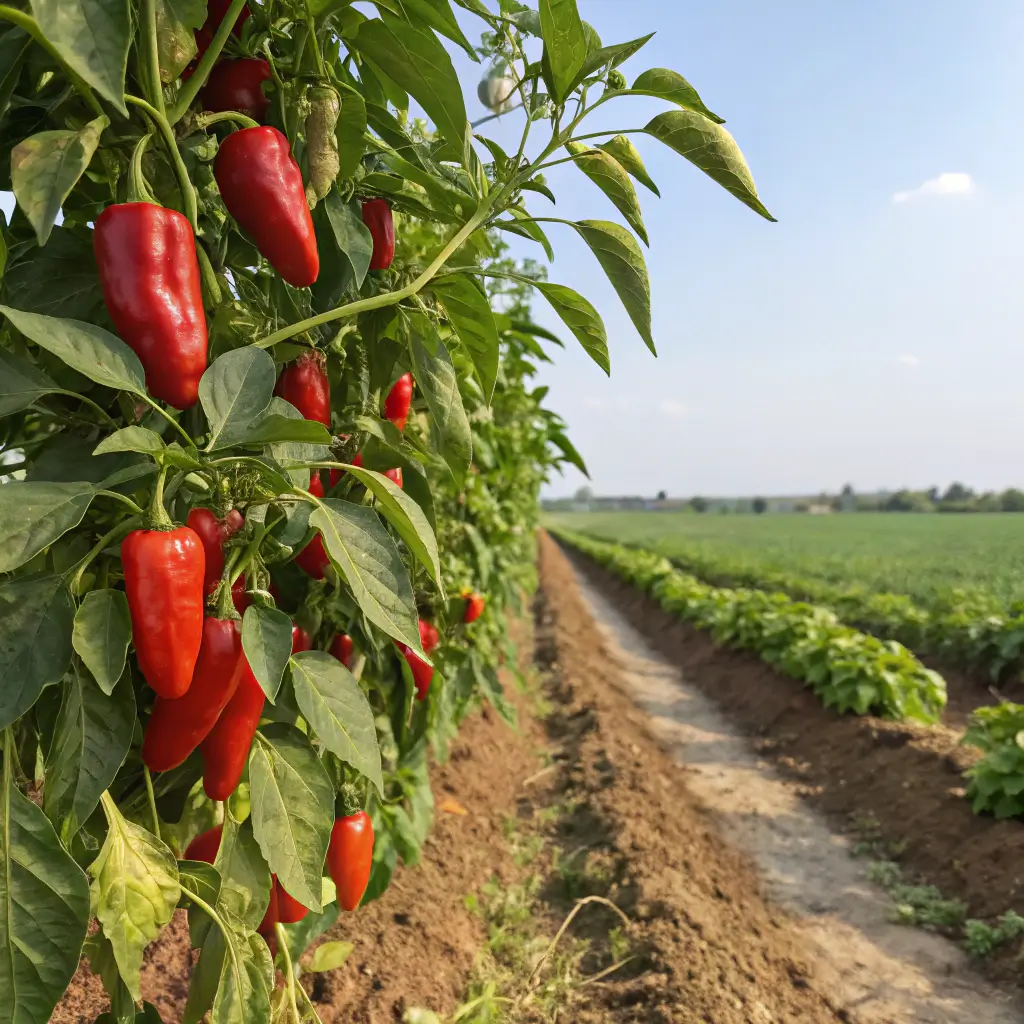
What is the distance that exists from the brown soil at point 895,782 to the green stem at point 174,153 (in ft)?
12.6

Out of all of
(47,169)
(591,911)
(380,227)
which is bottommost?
(591,911)

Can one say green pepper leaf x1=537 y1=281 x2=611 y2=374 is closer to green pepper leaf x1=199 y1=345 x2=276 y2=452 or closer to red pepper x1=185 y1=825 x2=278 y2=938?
green pepper leaf x1=199 y1=345 x2=276 y2=452

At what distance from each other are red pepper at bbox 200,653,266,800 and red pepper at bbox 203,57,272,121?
0.69 metres

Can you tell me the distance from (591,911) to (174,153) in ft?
11.0

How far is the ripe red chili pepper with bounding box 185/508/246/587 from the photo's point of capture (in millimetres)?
887

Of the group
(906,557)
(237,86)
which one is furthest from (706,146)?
(906,557)

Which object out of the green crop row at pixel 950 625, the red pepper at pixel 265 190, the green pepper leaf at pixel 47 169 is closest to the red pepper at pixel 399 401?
the red pepper at pixel 265 190

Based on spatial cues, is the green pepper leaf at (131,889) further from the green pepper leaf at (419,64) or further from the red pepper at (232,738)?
the green pepper leaf at (419,64)

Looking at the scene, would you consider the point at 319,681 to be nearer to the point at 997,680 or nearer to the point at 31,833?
the point at 31,833

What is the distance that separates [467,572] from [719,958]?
1666 millimetres

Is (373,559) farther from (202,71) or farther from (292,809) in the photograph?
(202,71)

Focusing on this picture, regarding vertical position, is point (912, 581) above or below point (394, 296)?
below

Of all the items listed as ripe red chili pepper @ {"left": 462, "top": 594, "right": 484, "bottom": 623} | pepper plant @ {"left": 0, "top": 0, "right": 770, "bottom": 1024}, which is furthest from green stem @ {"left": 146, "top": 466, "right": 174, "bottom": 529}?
ripe red chili pepper @ {"left": 462, "top": 594, "right": 484, "bottom": 623}

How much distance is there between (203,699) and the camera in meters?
0.89
